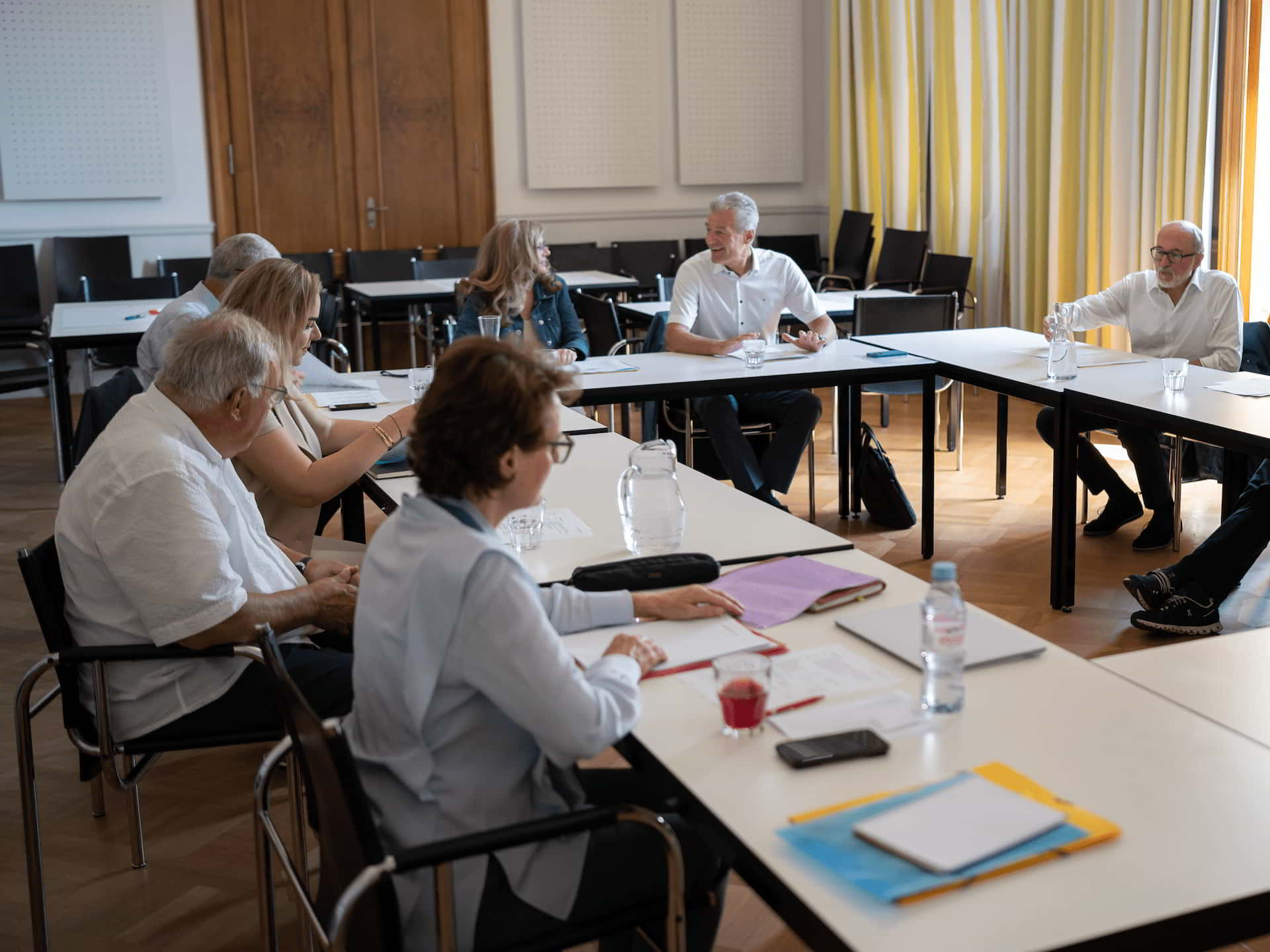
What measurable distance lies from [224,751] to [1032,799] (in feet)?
7.98

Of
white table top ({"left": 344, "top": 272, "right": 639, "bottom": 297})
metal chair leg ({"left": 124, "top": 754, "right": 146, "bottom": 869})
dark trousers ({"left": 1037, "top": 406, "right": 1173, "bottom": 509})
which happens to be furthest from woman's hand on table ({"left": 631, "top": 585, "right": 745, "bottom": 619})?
white table top ({"left": 344, "top": 272, "right": 639, "bottom": 297})

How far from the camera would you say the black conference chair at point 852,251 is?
9.12 meters

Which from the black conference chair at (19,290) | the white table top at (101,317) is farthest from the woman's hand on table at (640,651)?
the black conference chair at (19,290)

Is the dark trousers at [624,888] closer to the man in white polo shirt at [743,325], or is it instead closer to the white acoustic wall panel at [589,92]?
the man in white polo shirt at [743,325]

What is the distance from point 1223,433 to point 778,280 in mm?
2335

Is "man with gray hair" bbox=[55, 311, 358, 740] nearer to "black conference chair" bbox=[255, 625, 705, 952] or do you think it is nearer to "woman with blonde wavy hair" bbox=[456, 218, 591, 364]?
"black conference chair" bbox=[255, 625, 705, 952]

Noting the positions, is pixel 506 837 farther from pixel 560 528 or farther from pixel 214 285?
pixel 214 285

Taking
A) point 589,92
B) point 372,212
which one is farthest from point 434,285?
point 589,92

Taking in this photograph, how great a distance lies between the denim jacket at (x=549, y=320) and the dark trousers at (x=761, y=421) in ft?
2.13

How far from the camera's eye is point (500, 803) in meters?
1.68

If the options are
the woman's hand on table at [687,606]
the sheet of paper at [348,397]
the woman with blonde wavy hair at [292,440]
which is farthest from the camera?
the sheet of paper at [348,397]

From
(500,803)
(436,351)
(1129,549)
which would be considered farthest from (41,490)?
(500,803)

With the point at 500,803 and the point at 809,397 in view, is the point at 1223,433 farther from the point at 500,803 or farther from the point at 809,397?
the point at 500,803

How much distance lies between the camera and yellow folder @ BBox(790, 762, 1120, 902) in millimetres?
1366
